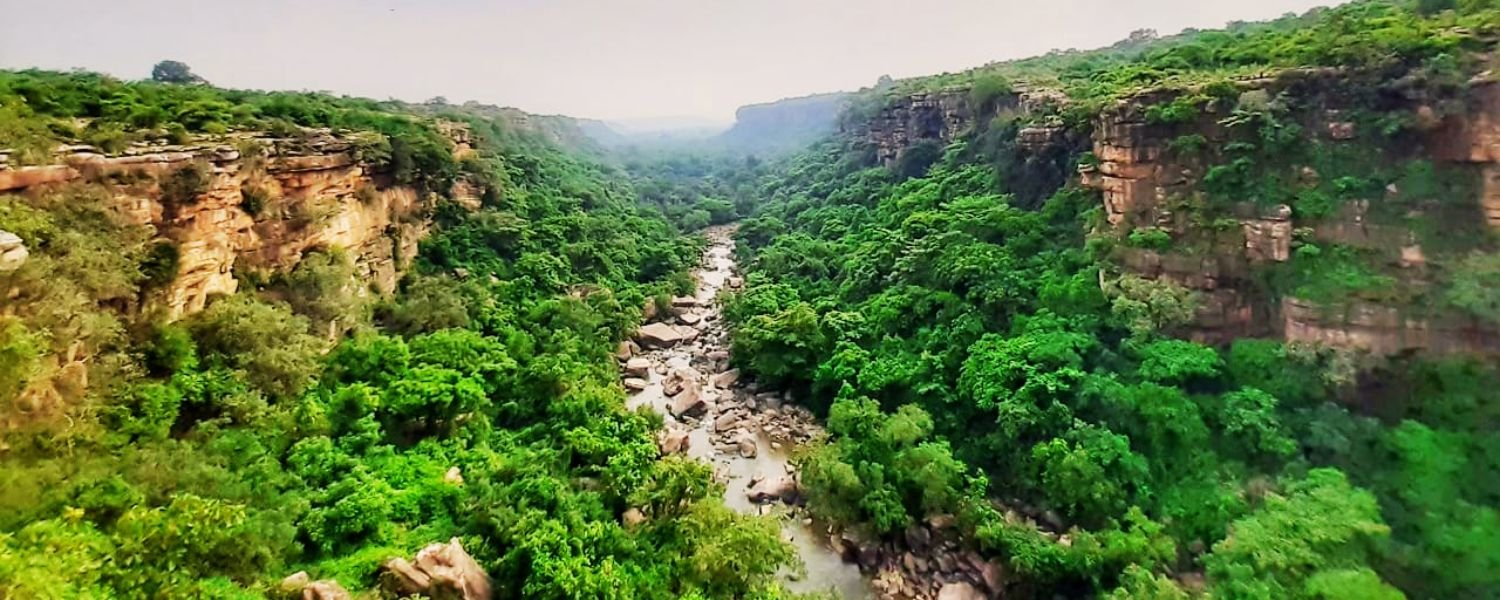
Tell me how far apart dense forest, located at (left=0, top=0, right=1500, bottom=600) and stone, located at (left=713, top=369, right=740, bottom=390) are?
1.39 m

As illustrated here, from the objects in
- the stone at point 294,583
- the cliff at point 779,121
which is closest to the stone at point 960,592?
the stone at point 294,583

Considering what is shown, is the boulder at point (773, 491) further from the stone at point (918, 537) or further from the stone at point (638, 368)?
the stone at point (638, 368)

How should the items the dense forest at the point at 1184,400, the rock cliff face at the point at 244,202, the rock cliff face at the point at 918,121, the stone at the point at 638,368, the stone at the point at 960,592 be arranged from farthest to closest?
1. the rock cliff face at the point at 918,121
2. the stone at the point at 638,368
3. the stone at the point at 960,592
4. the rock cliff face at the point at 244,202
5. the dense forest at the point at 1184,400

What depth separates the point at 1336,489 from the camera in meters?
13.8

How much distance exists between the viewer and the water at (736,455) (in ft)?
55.6

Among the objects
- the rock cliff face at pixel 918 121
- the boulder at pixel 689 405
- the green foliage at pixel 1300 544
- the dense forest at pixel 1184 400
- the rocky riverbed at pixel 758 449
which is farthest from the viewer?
the rock cliff face at pixel 918 121

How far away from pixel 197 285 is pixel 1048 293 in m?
22.5

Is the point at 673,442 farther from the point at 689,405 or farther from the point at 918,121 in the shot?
the point at 918,121

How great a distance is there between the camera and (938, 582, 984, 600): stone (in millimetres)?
15594

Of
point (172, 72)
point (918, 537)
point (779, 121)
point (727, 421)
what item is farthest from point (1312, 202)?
point (779, 121)

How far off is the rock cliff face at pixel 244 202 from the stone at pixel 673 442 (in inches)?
444

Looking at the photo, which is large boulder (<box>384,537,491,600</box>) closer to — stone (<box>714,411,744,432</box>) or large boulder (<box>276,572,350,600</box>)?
large boulder (<box>276,572,350,600</box>)

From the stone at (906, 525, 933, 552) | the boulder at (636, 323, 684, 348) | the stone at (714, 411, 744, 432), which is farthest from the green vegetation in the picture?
the boulder at (636, 323, 684, 348)

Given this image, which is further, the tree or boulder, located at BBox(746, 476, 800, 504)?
the tree
